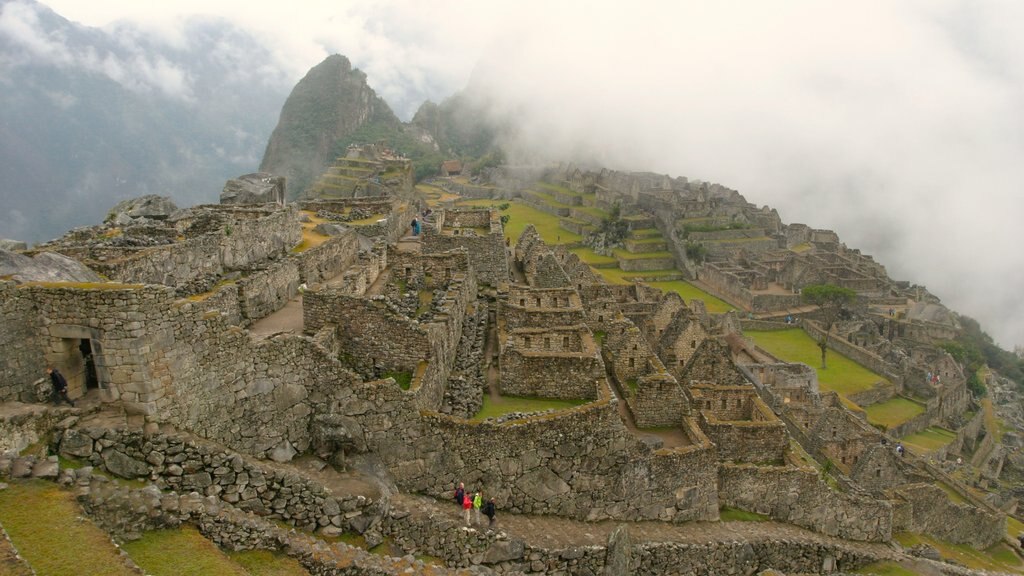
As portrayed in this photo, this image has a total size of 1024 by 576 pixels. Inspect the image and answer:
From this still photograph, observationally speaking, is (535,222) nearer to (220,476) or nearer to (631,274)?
(631,274)

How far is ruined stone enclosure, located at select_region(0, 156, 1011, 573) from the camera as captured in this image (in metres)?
10.2

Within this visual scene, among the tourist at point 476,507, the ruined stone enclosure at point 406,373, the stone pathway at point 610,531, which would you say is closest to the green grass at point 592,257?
the ruined stone enclosure at point 406,373

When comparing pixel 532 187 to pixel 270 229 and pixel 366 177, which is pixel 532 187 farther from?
pixel 270 229

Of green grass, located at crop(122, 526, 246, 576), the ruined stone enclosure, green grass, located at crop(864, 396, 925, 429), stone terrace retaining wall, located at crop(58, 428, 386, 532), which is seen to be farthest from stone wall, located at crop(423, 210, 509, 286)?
green grass, located at crop(864, 396, 925, 429)

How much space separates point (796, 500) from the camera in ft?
65.3

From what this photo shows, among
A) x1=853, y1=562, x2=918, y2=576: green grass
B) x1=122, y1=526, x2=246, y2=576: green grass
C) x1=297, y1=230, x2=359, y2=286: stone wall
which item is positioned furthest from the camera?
x1=297, y1=230, x2=359, y2=286: stone wall

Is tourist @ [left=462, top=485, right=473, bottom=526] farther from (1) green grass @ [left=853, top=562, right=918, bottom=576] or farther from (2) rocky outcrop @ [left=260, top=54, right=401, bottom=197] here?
(2) rocky outcrop @ [left=260, top=54, right=401, bottom=197]

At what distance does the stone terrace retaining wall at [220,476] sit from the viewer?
9.79 meters

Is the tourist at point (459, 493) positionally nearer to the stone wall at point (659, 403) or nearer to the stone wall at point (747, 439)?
the stone wall at point (659, 403)

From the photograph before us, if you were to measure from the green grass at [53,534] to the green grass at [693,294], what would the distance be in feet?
202

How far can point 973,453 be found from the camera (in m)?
47.4

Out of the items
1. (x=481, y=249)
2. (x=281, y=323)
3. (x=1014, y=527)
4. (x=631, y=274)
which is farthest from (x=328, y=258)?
(x=631, y=274)

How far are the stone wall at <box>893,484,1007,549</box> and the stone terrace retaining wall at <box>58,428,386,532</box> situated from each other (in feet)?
75.6

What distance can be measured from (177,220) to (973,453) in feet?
167
